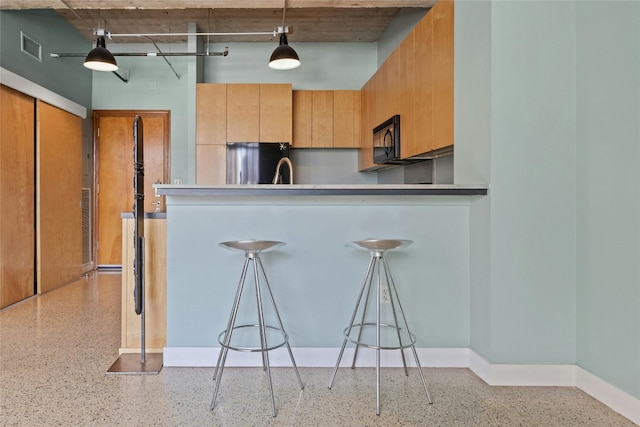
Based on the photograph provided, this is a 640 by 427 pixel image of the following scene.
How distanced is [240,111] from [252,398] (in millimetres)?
3531

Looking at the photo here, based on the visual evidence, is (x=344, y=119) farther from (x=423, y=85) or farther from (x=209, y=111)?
(x=423, y=85)

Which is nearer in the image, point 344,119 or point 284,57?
point 284,57

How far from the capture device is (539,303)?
2.18 metres

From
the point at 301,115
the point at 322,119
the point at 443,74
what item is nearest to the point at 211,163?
the point at 301,115

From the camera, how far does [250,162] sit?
15.8ft

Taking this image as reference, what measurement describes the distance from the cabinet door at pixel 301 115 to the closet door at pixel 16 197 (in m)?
2.71

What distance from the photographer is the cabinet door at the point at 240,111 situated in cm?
479

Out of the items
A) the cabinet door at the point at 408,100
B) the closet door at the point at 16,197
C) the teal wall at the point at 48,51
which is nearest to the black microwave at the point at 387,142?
A: the cabinet door at the point at 408,100

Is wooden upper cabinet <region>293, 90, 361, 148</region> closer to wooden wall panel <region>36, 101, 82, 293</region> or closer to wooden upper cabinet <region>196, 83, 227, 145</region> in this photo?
wooden upper cabinet <region>196, 83, 227, 145</region>

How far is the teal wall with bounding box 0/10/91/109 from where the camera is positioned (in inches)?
152

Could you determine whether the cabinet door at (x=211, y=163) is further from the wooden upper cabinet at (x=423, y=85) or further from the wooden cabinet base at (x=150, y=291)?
the wooden upper cabinet at (x=423, y=85)

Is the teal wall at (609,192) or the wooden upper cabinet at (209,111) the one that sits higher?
the wooden upper cabinet at (209,111)

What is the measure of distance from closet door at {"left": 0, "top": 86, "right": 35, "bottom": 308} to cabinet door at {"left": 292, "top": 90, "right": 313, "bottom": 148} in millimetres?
2714

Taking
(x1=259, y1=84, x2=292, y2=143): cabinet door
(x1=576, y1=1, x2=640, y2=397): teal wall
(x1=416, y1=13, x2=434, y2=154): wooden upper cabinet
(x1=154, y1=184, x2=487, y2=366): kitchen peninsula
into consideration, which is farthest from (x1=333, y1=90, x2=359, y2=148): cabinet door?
(x1=576, y1=1, x2=640, y2=397): teal wall
